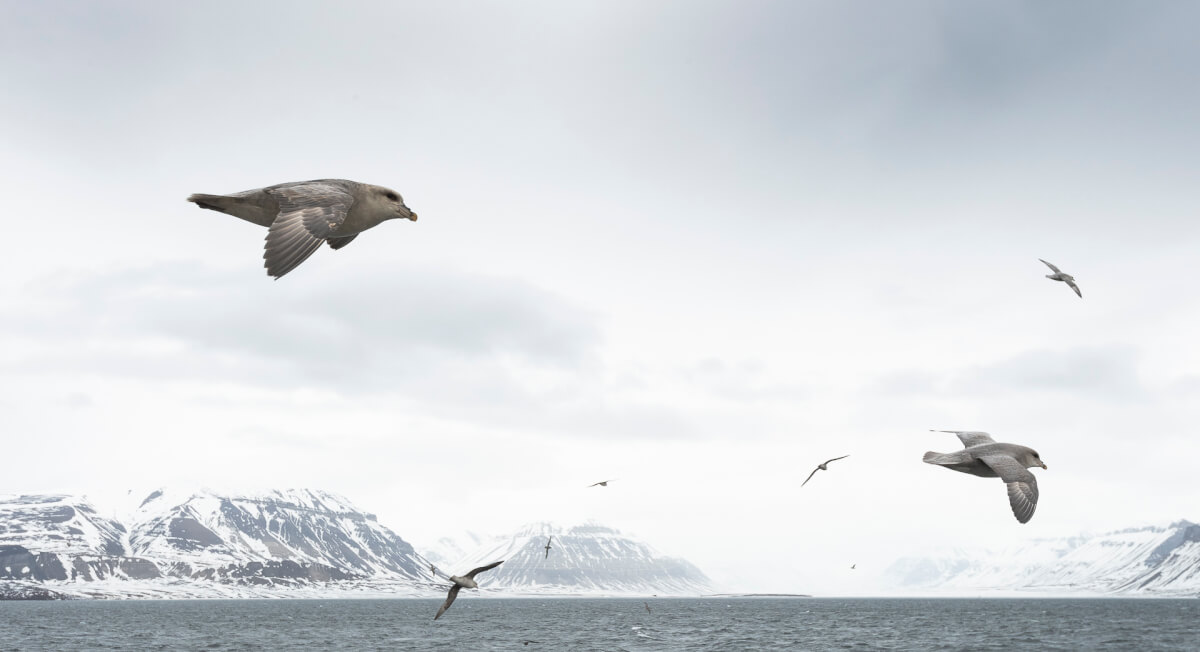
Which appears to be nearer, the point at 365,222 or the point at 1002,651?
the point at 365,222

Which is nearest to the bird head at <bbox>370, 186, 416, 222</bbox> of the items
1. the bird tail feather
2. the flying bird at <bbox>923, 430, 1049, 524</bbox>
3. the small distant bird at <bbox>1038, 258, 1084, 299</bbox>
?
the bird tail feather

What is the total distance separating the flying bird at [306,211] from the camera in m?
11.5

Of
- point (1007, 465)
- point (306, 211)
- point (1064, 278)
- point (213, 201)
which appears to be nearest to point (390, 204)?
point (306, 211)

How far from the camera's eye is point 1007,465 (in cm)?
1897

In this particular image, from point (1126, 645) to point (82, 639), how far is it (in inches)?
6212

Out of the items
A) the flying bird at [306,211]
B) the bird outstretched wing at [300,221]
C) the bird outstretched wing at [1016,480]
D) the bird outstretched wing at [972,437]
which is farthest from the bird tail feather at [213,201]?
the bird outstretched wing at [972,437]

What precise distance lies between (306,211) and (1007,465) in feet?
45.9

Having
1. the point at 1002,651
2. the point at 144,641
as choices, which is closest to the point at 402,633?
the point at 144,641

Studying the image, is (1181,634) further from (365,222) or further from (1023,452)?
(365,222)

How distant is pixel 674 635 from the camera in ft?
514

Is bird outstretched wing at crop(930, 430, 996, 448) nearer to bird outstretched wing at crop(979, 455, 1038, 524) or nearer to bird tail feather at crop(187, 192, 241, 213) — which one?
bird outstretched wing at crop(979, 455, 1038, 524)

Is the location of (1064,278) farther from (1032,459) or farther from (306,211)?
(306,211)

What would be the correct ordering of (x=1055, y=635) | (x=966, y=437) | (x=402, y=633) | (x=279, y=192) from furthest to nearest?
(x=402, y=633) → (x=1055, y=635) → (x=966, y=437) → (x=279, y=192)

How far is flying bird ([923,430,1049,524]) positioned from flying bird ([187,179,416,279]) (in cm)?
1187
